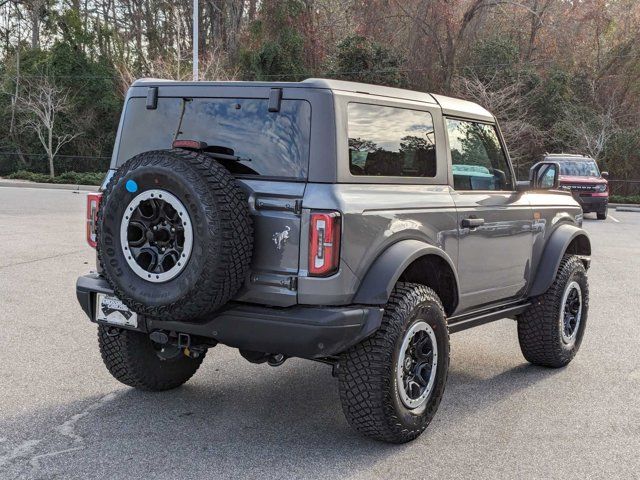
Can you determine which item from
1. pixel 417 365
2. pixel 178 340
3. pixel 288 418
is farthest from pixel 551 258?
pixel 178 340

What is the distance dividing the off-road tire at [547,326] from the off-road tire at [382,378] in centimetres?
187

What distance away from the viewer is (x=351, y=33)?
121 ft

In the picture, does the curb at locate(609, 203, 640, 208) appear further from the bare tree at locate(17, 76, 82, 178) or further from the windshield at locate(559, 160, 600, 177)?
the bare tree at locate(17, 76, 82, 178)

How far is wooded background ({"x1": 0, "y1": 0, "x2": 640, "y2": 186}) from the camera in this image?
111 ft

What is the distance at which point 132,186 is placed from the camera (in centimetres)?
363

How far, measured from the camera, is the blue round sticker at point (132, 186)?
143 inches

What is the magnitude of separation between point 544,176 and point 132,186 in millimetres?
3368

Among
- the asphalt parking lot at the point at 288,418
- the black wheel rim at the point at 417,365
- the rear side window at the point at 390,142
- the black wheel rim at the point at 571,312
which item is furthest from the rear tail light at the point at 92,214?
the black wheel rim at the point at 571,312

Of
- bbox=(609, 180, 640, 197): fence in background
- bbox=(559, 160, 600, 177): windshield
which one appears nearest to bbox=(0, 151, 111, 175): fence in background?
bbox=(559, 160, 600, 177): windshield

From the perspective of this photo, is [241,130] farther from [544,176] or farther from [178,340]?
[544,176]

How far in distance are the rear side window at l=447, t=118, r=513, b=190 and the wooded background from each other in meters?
27.7

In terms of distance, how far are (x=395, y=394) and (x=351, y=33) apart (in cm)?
3504

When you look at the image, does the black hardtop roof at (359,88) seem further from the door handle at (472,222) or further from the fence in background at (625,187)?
the fence in background at (625,187)

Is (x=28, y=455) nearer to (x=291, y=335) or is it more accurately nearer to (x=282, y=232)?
(x=291, y=335)
